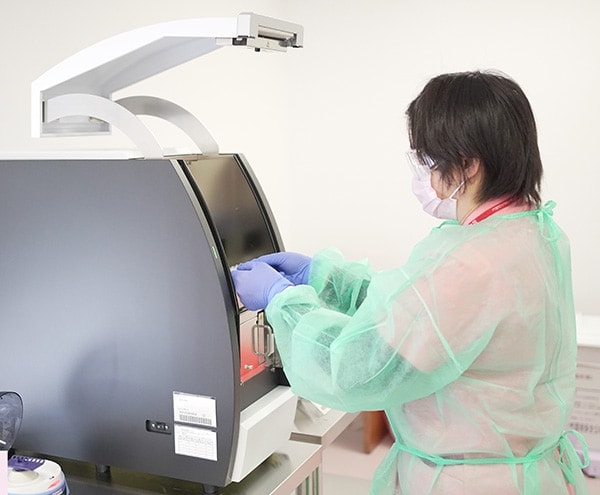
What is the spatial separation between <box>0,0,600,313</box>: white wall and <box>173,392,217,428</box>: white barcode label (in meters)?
1.46

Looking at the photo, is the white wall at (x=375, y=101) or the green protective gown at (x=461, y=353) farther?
the white wall at (x=375, y=101)

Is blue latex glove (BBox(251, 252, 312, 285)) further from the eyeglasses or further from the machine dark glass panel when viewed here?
the eyeglasses

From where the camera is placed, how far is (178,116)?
→ 148 centimetres

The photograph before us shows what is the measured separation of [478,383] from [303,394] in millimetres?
274

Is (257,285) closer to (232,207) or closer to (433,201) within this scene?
(232,207)

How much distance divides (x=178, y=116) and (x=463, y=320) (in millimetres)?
629

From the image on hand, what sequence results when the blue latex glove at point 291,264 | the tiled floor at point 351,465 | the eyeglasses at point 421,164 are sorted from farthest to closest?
the tiled floor at point 351,465 → the blue latex glove at point 291,264 → the eyeglasses at point 421,164

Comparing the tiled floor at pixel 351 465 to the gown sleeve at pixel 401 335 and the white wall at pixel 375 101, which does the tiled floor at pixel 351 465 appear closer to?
the white wall at pixel 375 101

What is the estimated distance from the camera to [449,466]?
4.37 feet

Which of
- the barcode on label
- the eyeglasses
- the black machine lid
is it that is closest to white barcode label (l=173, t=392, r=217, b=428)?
the barcode on label

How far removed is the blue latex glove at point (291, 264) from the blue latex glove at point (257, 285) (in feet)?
0.34

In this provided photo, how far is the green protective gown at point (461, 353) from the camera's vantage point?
122 centimetres

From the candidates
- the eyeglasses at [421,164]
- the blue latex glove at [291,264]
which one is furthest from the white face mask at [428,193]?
the blue latex glove at [291,264]

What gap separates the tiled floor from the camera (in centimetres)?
301
